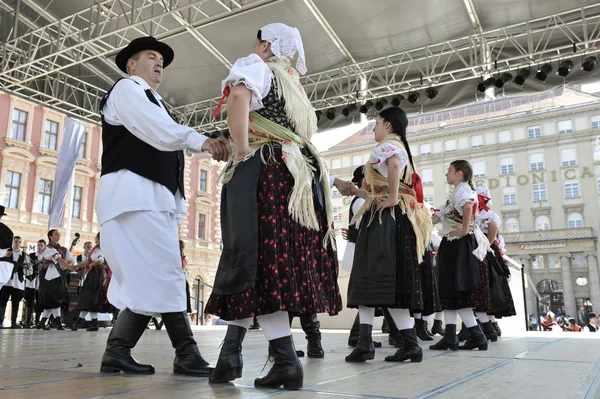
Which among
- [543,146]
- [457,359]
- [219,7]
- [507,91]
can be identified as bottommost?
[457,359]

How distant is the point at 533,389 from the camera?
195 cm

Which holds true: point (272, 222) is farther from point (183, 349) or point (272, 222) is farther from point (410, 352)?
point (410, 352)

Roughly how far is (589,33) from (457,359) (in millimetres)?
8148

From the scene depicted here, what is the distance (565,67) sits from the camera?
8.75 m

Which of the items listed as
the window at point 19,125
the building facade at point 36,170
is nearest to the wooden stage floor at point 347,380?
the building facade at point 36,170

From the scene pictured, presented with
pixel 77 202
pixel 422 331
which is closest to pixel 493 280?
pixel 422 331

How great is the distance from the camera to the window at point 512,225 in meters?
42.3

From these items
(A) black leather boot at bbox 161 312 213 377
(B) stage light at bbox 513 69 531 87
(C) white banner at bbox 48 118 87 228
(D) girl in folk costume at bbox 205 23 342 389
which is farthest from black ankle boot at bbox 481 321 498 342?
(C) white banner at bbox 48 118 87 228

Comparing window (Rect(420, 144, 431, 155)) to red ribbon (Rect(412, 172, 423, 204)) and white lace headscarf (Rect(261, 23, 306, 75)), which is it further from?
white lace headscarf (Rect(261, 23, 306, 75))

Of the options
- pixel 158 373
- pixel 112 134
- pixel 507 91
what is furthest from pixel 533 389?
pixel 507 91

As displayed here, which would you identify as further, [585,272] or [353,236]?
[585,272]

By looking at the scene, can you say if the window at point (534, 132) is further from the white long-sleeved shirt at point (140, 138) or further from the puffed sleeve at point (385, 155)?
the white long-sleeved shirt at point (140, 138)

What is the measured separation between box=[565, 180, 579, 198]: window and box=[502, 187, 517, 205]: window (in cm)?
390

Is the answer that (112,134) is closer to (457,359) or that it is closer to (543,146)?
(457,359)
